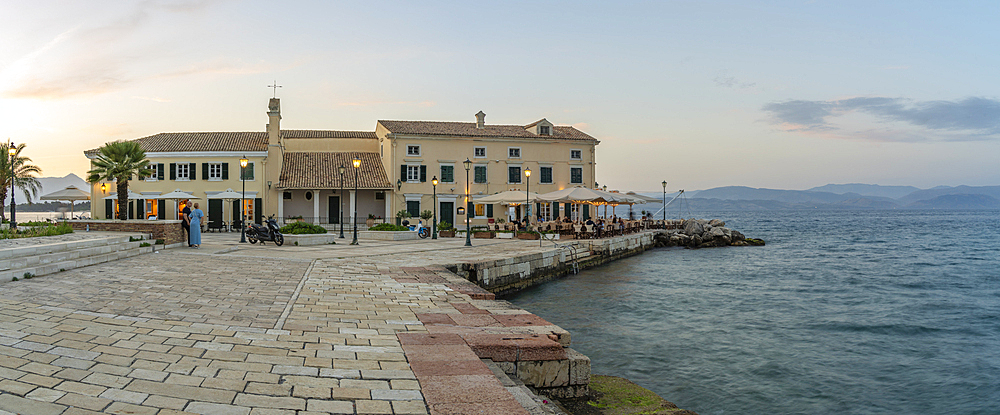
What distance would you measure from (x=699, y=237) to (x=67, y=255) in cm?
3449

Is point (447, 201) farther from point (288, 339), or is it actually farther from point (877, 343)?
point (288, 339)

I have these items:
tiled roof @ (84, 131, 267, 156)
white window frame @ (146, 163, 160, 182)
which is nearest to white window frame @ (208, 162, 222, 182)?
tiled roof @ (84, 131, 267, 156)

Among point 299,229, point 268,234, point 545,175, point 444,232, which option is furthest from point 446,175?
point 268,234

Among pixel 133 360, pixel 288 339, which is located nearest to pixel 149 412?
pixel 133 360

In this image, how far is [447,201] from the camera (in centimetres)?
3694

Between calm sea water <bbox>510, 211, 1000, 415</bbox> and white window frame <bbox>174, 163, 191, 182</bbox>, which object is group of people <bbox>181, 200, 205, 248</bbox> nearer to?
calm sea water <bbox>510, 211, 1000, 415</bbox>

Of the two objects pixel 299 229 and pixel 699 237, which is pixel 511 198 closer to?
pixel 299 229

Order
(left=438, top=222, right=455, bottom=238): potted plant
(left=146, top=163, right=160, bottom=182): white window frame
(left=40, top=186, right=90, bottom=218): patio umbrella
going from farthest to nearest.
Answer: (left=40, top=186, right=90, bottom=218): patio umbrella < (left=146, top=163, right=160, bottom=182): white window frame < (left=438, top=222, right=455, bottom=238): potted plant

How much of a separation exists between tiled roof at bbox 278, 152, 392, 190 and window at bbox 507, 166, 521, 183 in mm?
7628

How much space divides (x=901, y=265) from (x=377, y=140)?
101 ft

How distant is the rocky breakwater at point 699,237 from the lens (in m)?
37.7

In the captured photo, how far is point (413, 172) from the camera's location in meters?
36.4

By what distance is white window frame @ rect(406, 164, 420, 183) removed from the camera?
36.3 metres

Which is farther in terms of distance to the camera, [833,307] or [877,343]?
[833,307]
